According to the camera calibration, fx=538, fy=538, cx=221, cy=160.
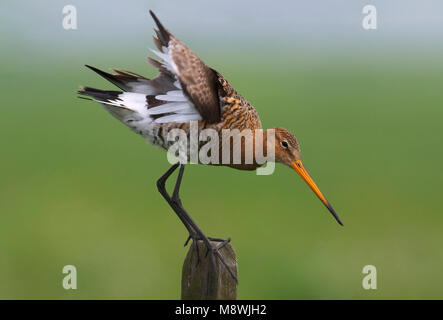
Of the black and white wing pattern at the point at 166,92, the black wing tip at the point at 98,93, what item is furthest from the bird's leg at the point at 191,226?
the black wing tip at the point at 98,93

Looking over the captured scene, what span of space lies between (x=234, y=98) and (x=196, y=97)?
1.96 ft

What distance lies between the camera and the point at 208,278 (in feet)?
13.0

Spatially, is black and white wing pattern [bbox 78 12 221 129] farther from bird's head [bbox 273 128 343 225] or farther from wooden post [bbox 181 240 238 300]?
wooden post [bbox 181 240 238 300]

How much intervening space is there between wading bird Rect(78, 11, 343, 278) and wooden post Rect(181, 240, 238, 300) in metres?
0.45

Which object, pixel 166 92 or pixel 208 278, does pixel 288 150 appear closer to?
pixel 166 92

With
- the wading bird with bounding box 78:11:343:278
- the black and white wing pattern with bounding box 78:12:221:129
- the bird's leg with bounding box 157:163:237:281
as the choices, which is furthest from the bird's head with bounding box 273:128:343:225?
the bird's leg with bounding box 157:163:237:281

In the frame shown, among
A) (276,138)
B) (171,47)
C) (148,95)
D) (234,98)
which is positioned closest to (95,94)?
(148,95)

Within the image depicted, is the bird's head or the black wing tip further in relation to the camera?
the bird's head

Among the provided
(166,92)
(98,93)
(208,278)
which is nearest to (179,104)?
(166,92)

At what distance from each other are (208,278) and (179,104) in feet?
5.31

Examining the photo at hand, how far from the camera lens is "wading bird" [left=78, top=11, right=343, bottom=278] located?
4543 millimetres

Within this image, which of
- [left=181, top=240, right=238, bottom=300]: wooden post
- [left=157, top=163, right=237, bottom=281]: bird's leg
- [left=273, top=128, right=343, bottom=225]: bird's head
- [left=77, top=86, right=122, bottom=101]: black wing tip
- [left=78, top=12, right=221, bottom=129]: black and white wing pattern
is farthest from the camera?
[left=273, top=128, right=343, bottom=225]: bird's head
